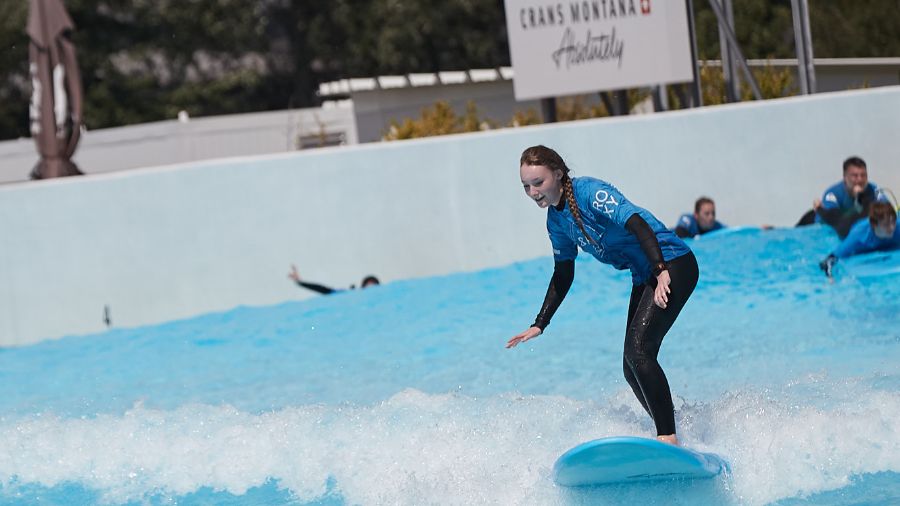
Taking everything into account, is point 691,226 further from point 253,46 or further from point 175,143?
point 253,46

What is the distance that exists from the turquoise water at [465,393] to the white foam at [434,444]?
1 cm

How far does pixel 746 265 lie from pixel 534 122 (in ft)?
12.5

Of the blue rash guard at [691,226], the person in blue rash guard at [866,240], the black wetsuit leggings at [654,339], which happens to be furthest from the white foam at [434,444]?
the blue rash guard at [691,226]

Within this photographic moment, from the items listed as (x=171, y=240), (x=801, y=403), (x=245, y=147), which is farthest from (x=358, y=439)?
(x=245, y=147)

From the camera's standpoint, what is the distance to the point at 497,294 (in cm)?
1132

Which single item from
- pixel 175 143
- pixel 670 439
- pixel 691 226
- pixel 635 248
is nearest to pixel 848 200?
pixel 691 226

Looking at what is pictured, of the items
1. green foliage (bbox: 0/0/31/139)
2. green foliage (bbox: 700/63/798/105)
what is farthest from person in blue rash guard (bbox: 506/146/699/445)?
green foliage (bbox: 0/0/31/139)

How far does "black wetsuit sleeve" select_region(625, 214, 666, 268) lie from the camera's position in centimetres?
506

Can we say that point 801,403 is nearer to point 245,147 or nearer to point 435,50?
point 245,147

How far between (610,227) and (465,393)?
10.3 feet

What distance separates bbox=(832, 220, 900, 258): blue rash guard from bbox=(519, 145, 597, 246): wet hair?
5.95 meters

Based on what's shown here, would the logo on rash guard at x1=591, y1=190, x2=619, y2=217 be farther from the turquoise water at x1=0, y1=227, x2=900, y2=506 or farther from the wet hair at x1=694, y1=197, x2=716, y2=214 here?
the wet hair at x1=694, y1=197, x2=716, y2=214

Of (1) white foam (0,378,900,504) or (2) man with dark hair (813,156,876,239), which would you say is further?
(2) man with dark hair (813,156,876,239)

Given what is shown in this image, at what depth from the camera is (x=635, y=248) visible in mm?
5316
